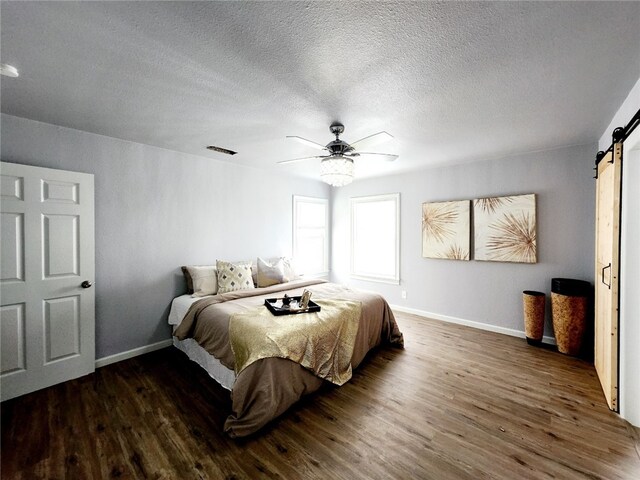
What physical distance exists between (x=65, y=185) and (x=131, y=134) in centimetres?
83

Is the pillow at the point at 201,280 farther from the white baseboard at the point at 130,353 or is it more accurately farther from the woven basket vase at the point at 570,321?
the woven basket vase at the point at 570,321

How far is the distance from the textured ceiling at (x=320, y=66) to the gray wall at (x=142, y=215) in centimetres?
27

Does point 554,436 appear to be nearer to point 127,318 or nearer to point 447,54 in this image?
point 447,54

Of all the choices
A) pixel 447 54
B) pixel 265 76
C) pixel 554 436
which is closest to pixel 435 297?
pixel 554 436

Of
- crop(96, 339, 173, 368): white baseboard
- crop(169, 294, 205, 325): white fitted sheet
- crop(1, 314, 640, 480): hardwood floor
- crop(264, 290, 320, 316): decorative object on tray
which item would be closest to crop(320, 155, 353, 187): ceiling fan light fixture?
crop(264, 290, 320, 316): decorative object on tray

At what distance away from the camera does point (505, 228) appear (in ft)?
12.3

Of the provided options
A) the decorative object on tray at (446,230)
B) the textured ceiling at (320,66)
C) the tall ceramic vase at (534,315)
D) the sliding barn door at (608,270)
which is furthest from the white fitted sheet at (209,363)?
the tall ceramic vase at (534,315)

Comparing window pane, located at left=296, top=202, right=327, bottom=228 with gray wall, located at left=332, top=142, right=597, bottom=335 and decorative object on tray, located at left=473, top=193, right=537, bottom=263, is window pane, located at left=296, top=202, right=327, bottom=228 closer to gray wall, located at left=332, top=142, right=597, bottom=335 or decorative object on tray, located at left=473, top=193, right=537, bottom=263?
gray wall, located at left=332, top=142, right=597, bottom=335

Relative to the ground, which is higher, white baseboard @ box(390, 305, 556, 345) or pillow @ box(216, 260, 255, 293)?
pillow @ box(216, 260, 255, 293)

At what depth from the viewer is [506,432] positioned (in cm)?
197

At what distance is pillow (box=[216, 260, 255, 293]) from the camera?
3480 mm

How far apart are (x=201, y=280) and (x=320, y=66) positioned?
2.84 meters

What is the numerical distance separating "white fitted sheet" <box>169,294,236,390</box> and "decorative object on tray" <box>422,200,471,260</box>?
3499 mm

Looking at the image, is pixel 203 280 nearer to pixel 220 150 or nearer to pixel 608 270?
pixel 220 150
